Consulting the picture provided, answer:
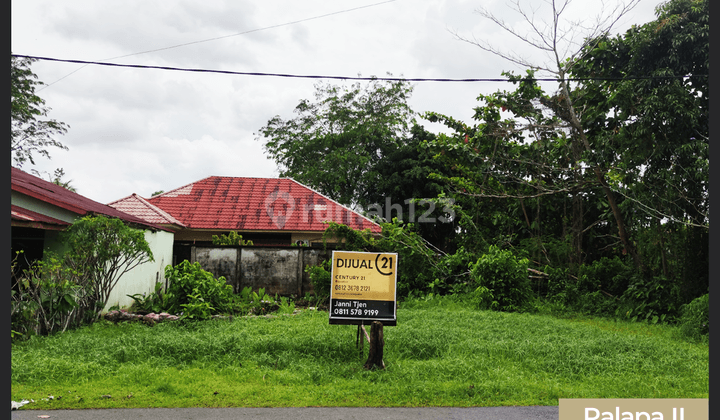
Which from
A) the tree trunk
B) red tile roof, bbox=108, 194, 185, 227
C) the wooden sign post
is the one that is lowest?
the tree trunk

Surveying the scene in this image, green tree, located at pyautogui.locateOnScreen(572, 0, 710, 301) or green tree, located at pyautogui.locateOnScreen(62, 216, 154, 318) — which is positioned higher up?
green tree, located at pyautogui.locateOnScreen(572, 0, 710, 301)

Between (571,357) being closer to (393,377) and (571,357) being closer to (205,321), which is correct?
(393,377)

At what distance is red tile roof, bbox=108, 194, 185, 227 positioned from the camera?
55.7 feet

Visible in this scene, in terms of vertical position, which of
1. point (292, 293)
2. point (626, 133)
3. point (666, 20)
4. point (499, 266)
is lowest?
point (292, 293)

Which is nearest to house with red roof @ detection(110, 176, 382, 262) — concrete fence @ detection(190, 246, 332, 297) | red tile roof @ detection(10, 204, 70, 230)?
concrete fence @ detection(190, 246, 332, 297)

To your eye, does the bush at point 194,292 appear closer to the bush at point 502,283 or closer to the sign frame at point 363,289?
the sign frame at point 363,289

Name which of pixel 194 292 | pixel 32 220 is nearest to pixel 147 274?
pixel 194 292

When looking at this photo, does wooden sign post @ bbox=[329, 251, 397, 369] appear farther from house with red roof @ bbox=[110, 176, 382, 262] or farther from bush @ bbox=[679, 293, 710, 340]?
house with red roof @ bbox=[110, 176, 382, 262]

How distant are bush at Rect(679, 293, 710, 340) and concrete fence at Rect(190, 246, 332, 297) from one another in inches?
349

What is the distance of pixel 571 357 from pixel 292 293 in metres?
9.17

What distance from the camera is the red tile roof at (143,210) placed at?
17.0 meters

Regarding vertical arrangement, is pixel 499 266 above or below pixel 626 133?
below

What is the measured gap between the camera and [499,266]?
Answer: 13188 mm

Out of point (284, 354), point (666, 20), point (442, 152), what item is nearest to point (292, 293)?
point (442, 152)
